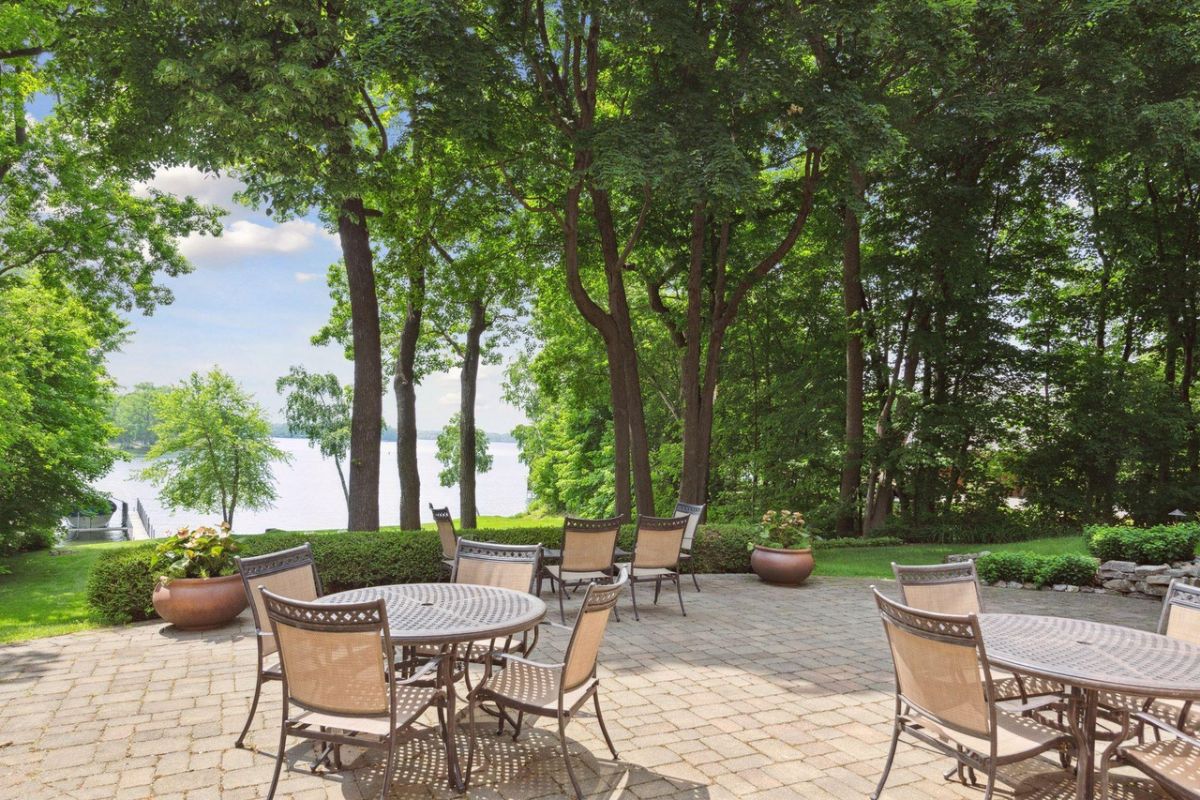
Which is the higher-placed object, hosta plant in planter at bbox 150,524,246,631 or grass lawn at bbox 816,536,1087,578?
hosta plant in planter at bbox 150,524,246,631

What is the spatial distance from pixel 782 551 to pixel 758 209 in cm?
641

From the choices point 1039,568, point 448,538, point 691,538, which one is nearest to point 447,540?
point 448,538

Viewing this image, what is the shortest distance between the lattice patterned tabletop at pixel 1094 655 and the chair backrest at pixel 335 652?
2771 millimetres

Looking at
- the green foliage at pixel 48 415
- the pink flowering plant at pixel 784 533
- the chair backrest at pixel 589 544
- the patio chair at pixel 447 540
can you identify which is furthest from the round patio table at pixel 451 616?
the green foliage at pixel 48 415

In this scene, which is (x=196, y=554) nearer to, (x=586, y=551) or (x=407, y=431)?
(x=586, y=551)

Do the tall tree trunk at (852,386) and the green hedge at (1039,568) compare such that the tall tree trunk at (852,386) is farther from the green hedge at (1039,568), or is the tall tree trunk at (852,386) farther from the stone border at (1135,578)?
the stone border at (1135,578)

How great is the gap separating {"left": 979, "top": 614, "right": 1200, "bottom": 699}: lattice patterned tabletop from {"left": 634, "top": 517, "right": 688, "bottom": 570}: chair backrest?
153 inches

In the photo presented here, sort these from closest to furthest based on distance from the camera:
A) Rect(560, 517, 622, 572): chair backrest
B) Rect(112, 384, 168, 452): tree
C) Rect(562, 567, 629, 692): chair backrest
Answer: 1. Rect(562, 567, 629, 692): chair backrest
2. Rect(560, 517, 622, 572): chair backrest
3. Rect(112, 384, 168, 452): tree

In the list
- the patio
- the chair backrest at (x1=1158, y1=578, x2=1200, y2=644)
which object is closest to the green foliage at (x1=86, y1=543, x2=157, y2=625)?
the patio

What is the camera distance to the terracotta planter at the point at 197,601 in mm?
6379

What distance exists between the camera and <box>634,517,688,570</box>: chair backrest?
302 inches

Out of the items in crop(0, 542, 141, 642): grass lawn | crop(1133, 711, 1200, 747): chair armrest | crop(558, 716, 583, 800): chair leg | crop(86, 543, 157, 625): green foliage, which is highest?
crop(86, 543, 157, 625): green foliage

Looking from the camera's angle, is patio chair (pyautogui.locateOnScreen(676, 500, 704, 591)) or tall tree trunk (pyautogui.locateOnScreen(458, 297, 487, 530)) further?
tall tree trunk (pyautogui.locateOnScreen(458, 297, 487, 530))

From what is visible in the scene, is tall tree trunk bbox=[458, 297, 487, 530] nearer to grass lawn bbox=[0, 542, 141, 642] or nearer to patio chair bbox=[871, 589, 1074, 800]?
grass lawn bbox=[0, 542, 141, 642]
